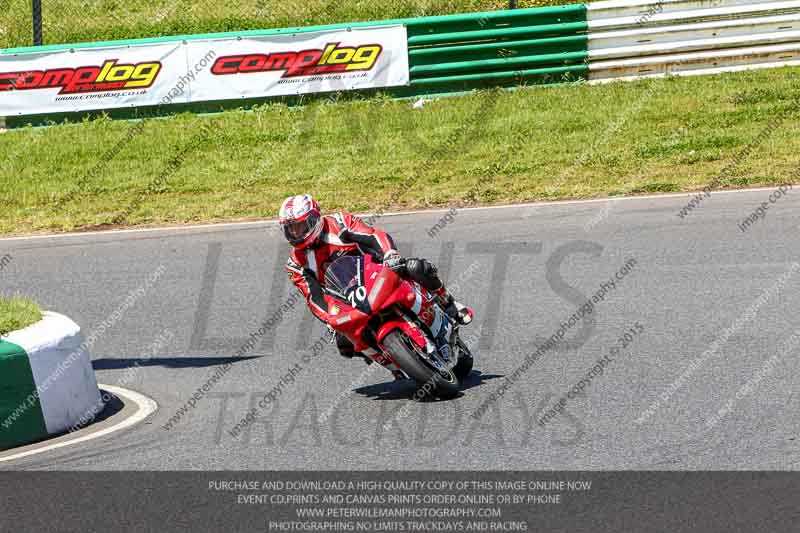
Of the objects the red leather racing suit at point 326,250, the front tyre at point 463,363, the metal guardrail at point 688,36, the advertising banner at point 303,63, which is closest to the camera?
the red leather racing suit at point 326,250

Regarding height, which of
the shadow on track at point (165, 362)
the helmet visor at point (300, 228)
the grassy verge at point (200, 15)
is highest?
the helmet visor at point (300, 228)

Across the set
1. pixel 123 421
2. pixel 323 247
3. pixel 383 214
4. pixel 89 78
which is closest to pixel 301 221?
pixel 323 247

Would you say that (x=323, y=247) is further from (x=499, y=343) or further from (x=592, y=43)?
(x=592, y=43)

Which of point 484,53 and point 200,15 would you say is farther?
point 200,15

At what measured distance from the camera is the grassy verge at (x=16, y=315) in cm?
828

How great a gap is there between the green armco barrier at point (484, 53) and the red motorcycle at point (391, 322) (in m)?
Result: 12.7

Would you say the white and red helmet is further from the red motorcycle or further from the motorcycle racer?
the red motorcycle

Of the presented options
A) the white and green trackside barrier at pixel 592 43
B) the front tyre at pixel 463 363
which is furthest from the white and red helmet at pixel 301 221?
the white and green trackside barrier at pixel 592 43

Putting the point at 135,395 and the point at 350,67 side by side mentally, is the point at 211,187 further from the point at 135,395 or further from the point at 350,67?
the point at 135,395

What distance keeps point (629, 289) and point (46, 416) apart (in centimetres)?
564

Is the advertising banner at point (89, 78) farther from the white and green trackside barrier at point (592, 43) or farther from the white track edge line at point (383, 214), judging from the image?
the white track edge line at point (383, 214)

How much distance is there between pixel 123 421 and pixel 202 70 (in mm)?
13131

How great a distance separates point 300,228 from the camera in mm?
8695

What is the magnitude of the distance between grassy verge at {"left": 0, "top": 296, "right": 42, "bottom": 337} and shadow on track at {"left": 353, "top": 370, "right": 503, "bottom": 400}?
2434mm
